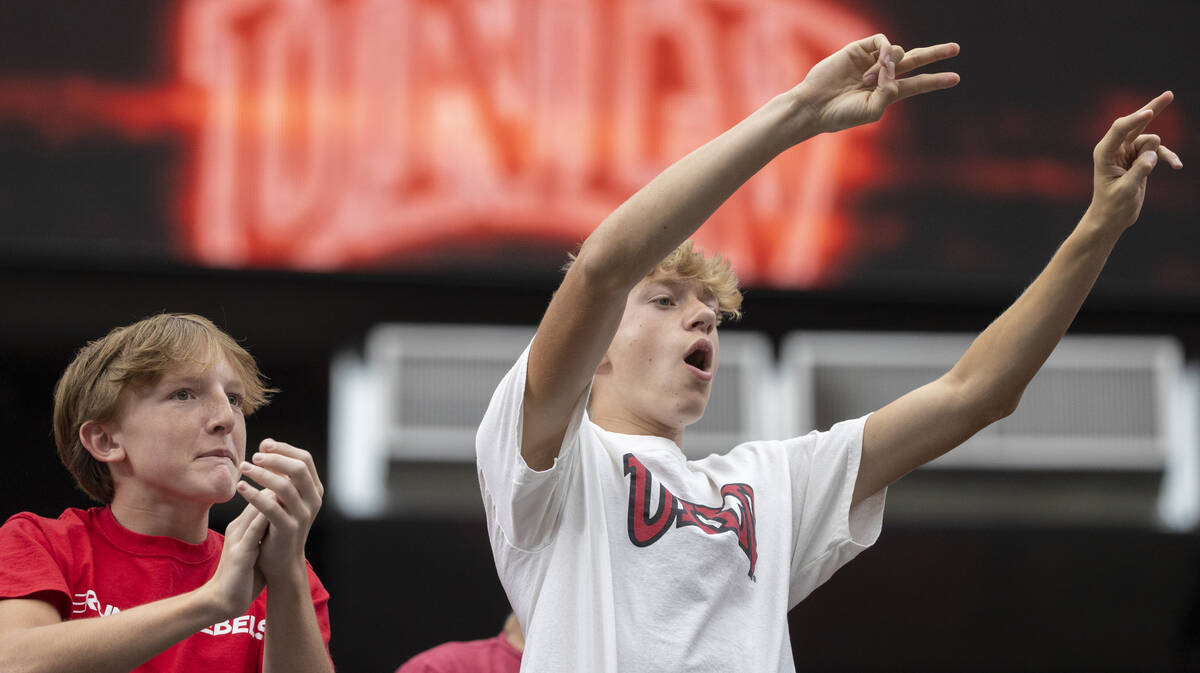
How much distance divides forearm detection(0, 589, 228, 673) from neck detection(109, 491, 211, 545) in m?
0.24

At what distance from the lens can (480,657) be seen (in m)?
2.71

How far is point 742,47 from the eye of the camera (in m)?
3.90

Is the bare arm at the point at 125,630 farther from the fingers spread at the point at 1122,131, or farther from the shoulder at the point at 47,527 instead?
the fingers spread at the point at 1122,131

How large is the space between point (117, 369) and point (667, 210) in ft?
2.43

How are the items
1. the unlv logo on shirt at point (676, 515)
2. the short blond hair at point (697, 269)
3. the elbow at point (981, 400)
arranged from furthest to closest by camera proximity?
the short blond hair at point (697, 269), the elbow at point (981, 400), the unlv logo on shirt at point (676, 515)

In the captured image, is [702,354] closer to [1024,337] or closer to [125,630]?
[1024,337]

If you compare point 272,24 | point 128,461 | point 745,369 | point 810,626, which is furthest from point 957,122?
point 128,461

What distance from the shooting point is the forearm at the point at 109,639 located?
1.63 m

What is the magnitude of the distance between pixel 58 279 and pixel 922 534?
7.26 feet

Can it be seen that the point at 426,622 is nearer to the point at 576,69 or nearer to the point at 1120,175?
the point at 576,69

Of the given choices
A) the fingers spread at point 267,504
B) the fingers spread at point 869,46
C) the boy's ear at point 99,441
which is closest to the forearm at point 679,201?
the fingers spread at point 869,46

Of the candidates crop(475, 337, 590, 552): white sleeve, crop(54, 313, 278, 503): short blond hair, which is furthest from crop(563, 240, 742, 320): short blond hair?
crop(54, 313, 278, 503): short blond hair

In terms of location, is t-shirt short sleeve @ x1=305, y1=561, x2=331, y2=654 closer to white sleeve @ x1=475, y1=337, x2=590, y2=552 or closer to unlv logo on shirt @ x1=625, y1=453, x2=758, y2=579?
white sleeve @ x1=475, y1=337, x2=590, y2=552

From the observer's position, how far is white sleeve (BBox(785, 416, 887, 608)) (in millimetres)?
2018
